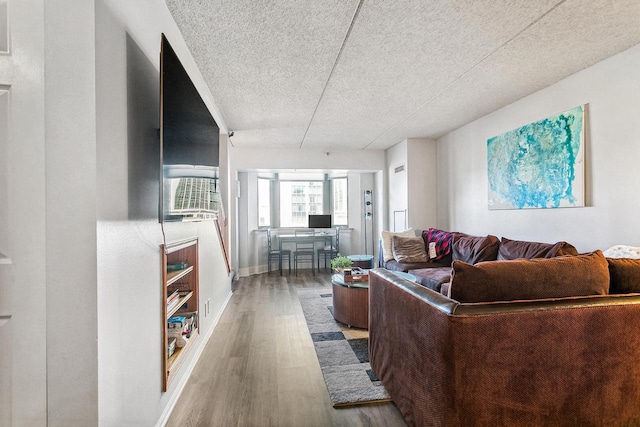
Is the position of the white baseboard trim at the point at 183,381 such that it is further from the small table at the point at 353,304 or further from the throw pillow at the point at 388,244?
the throw pillow at the point at 388,244

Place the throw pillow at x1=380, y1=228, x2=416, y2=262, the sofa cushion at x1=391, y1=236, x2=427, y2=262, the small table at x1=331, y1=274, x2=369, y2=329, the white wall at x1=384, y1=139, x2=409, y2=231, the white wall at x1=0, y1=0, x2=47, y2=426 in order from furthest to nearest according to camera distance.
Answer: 1. the white wall at x1=384, y1=139, x2=409, y2=231
2. the throw pillow at x1=380, y1=228, x2=416, y2=262
3. the sofa cushion at x1=391, y1=236, x2=427, y2=262
4. the small table at x1=331, y1=274, x2=369, y2=329
5. the white wall at x1=0, y1=0, x2=47, y2=426

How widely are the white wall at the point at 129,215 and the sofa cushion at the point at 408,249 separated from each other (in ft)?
10.7

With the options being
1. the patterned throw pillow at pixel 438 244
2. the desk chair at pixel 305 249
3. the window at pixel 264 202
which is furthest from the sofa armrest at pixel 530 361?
the window at pixel 264 202

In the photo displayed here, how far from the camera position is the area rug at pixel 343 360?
6.33 ft

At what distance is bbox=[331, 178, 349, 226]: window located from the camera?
714 centimetres

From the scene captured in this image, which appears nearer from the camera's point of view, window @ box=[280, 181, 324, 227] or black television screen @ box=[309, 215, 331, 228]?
black television screen @ box=[309, 215, 331, 228]

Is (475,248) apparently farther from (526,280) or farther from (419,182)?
(526,280)

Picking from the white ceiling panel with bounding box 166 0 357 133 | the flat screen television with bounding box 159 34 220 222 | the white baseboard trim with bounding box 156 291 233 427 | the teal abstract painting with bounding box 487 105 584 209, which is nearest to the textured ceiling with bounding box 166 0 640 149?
the white ceiling panel with bounding box 166 0 357 133

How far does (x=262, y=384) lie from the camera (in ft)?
6.88

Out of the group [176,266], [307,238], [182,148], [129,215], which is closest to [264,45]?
[182,148]

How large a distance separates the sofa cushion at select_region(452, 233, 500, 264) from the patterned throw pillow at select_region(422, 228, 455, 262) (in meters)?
0.13

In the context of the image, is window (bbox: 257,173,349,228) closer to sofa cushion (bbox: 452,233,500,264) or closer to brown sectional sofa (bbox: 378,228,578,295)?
brown sectional sofa (bbox: 378,228,578,295)

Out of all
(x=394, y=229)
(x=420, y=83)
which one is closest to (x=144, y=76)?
(x=420, y=83)

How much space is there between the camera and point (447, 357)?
1259 millimetres
